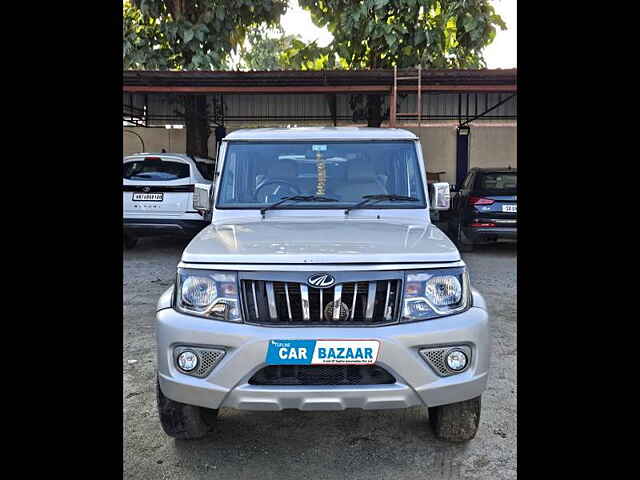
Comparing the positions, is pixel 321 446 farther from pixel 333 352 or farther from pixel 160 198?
pixel 160 198

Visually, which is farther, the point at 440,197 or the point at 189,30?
the point at 189,30

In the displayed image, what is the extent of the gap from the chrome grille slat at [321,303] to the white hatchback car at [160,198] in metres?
6.13

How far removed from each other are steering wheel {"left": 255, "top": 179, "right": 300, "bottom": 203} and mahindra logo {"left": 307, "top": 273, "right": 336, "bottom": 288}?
1.37 metres

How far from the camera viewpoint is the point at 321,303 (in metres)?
2.53

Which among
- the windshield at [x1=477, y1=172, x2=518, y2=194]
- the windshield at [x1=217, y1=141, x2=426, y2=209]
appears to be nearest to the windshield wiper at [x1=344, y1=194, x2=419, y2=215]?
the windshield at [x1=217, y1=141, x2=426, y2=209]

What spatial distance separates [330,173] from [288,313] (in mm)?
1587

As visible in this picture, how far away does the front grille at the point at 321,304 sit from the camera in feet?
8.29

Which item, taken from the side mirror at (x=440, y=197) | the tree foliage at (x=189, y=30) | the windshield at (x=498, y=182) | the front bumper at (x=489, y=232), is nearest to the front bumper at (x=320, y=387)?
the side mirror at (x=440, y=197)

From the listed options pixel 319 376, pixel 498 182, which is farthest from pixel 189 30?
pixel 319 376

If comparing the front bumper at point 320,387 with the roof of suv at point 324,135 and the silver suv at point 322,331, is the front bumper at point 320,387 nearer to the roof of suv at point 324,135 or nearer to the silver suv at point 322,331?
the silver suv at point 322,331

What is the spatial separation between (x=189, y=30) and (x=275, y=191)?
8.86m

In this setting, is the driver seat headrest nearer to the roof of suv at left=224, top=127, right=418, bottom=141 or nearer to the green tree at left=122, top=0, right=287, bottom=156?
the roof of suv at left=224, top=127, right=418, bottom=141

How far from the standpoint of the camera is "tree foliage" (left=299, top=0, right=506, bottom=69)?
11672 mm

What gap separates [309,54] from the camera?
13289 mm
